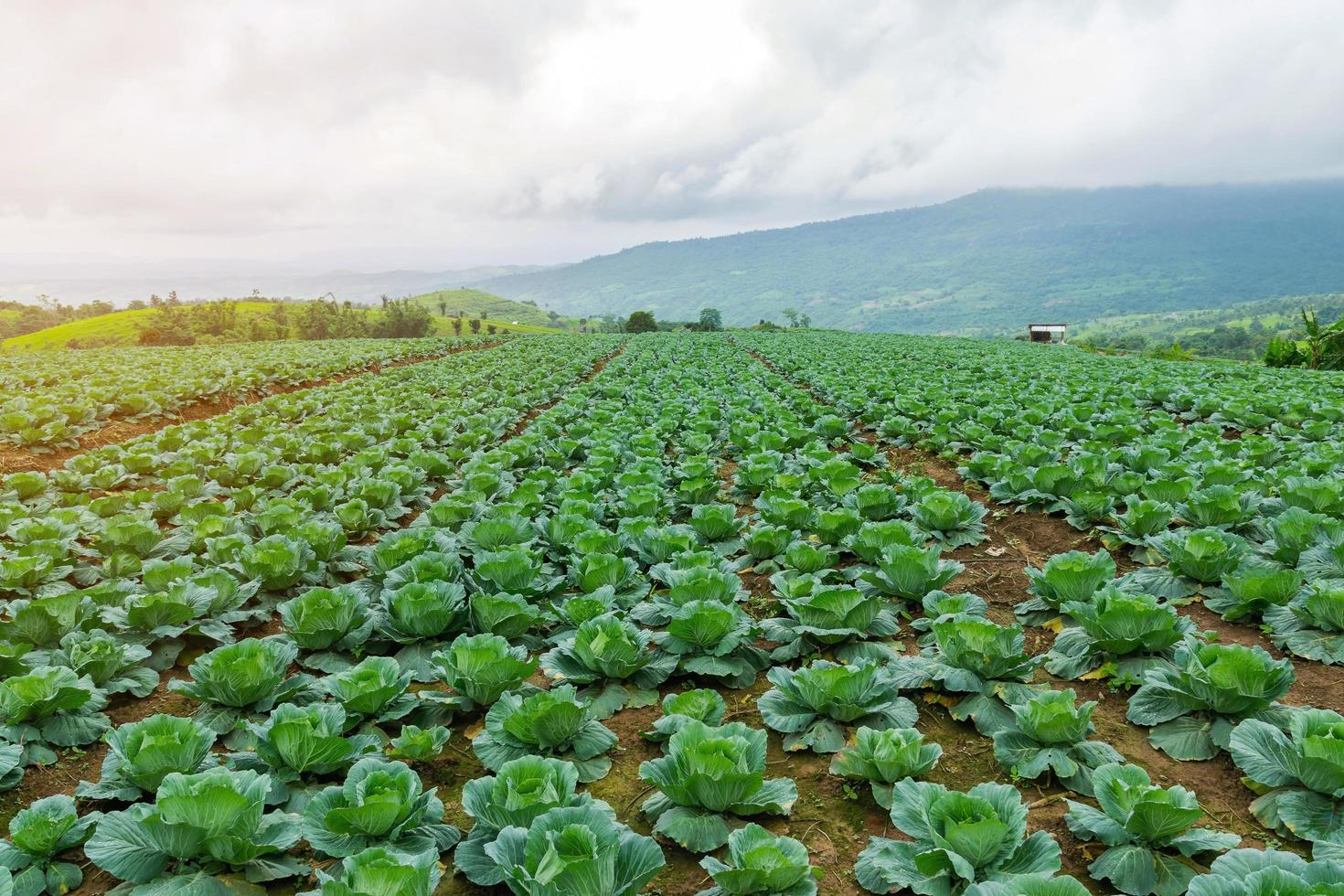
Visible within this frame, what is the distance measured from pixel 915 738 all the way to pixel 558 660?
2.15 m

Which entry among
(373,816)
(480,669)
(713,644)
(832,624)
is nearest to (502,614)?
(480,669)

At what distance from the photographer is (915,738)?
3285 mm

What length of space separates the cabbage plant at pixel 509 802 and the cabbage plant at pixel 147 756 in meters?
1.45

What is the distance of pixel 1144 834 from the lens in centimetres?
280

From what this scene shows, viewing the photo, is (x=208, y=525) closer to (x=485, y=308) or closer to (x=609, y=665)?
(x=609, y=665)

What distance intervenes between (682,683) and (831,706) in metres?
1.12

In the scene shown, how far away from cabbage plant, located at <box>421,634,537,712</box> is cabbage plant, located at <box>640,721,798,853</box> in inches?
45.3

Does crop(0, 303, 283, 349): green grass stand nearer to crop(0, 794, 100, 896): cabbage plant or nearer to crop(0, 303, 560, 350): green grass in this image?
crop(0, 303, 560, 350): green grass

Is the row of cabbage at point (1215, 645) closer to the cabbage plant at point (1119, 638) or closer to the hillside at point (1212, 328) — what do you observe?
the cabbage plant at point (1119, 638)

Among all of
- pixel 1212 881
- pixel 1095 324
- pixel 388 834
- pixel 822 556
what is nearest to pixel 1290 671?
pixel 1212 881

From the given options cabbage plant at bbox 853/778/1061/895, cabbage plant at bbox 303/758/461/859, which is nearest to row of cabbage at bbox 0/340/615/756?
cabbage plant at bbox 303/758/461/859

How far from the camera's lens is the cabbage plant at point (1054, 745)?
3344 mm

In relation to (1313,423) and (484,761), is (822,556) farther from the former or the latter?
(1313,423)

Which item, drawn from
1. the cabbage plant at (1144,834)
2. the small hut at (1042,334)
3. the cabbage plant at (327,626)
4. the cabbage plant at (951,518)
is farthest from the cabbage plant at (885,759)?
the small hut at (1042,334)
